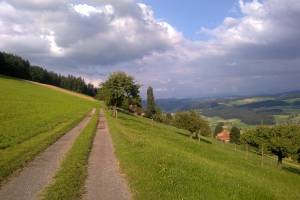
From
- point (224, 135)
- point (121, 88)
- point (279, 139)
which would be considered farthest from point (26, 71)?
point (279, 139)

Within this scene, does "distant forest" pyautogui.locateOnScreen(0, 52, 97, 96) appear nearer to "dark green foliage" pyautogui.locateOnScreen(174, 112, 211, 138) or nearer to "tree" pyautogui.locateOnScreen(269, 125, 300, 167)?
"dark green foliage" pyautogui.locateOnScreen(174, 112, 211, 138)

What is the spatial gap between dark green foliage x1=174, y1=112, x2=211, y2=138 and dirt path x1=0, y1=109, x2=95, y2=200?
61409 millimetres

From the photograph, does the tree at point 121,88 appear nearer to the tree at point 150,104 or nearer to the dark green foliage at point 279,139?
the dark green foliage at point 279,139

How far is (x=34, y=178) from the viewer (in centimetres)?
1566

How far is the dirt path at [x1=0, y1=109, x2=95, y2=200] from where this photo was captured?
13.0 metres

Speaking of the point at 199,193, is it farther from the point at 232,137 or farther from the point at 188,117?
the point at 232,137

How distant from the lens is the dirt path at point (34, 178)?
1297 cm

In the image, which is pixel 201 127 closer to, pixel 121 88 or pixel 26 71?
pixel 121 88

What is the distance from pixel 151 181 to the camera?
15.5m

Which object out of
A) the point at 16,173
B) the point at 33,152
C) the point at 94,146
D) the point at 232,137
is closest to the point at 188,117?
the point at 94,146

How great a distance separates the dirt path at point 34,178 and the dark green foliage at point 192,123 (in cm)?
6141

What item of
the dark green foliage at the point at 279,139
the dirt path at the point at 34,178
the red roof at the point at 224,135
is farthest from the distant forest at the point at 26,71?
the dirt path at the point at 34,178

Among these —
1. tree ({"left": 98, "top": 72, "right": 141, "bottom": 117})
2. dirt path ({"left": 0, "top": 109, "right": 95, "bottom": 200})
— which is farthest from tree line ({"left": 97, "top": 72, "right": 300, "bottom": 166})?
dirt path ({"left": 0, "top": 109, "right": 95, "bottom": 200})

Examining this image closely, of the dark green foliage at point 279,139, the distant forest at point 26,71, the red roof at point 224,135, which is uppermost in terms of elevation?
the distant forest at point 26,71
